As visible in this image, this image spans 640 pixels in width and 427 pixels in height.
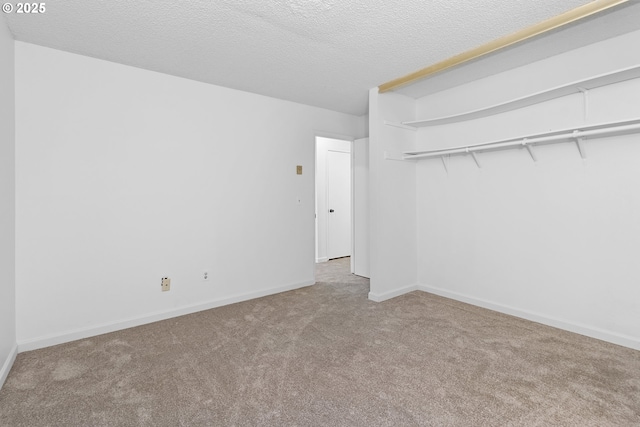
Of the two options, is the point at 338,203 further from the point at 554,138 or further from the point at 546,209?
the point at 554,138

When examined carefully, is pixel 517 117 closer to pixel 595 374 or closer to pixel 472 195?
pixel 472 195

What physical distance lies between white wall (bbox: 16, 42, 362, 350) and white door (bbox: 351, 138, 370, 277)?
1.02m

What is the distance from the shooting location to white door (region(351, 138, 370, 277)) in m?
4.57

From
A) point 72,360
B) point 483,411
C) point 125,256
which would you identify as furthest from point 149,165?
point 483,411

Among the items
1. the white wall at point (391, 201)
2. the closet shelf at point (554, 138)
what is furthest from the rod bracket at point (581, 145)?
the white wall at point (391, 201)

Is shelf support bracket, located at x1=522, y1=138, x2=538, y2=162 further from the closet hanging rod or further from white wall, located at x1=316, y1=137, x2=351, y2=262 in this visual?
white wall, located at x1=316, y1=137, x2=351, y2=262

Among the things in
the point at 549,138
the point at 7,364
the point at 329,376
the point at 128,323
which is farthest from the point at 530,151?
the point at 7,364

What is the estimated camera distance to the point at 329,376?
204 centimetres

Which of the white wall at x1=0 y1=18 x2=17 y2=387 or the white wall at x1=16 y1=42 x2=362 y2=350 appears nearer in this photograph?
the white wall at x1=0 y1=18 x2=17 y2=387

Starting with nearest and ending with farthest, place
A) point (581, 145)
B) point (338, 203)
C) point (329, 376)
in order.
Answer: point (329, 376)
point (581, 145)
point (338, 203)

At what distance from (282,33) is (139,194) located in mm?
1911

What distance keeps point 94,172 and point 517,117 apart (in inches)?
152

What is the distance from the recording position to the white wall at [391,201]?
353 centimetres

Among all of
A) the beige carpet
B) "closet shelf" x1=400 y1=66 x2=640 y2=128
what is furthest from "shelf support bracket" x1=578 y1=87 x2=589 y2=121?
the beige carpet
